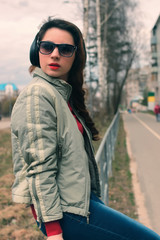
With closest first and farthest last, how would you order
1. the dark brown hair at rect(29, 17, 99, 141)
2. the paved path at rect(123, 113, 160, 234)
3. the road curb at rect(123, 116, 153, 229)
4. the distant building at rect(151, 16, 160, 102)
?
the dark brown hair at rect(29, 17, 99, 141)
the road curb at rect(123, 116, 153, 229)
the paved path at rect(123, 113, 160, 234)
the distant building at rect(151, 16, 160, 102)

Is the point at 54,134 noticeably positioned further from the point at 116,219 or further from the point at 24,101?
the point at 116,219

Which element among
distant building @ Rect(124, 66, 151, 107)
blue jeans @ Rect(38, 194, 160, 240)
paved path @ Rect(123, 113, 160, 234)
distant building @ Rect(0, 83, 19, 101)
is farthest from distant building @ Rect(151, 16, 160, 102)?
blue jeans @ Rect(38, 194, 160, 240)

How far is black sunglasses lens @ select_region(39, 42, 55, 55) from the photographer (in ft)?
5.58

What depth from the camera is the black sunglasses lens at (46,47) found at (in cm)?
170

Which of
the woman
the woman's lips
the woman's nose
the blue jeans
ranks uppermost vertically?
the woman's nose

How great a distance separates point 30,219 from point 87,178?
9.30 feet

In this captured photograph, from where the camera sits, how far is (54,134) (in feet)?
4.89

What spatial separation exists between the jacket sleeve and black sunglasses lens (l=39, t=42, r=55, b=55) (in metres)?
0.31

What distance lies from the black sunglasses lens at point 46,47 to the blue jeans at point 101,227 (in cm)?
80

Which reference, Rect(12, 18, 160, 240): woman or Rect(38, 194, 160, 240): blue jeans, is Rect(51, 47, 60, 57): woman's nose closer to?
Rect(12, 18, 160, 240): woman

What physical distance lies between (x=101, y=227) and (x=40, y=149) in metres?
0.48

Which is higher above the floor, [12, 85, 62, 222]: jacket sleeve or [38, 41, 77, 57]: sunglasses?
[38, 41, 77, 57]: sunglasses

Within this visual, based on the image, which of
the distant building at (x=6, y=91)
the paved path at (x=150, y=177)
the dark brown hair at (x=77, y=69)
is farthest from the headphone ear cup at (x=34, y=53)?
the distant building at (x=6, y=91)

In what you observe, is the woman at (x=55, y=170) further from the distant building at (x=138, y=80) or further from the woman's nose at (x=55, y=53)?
A: the distant building at (x=138, y=80)
